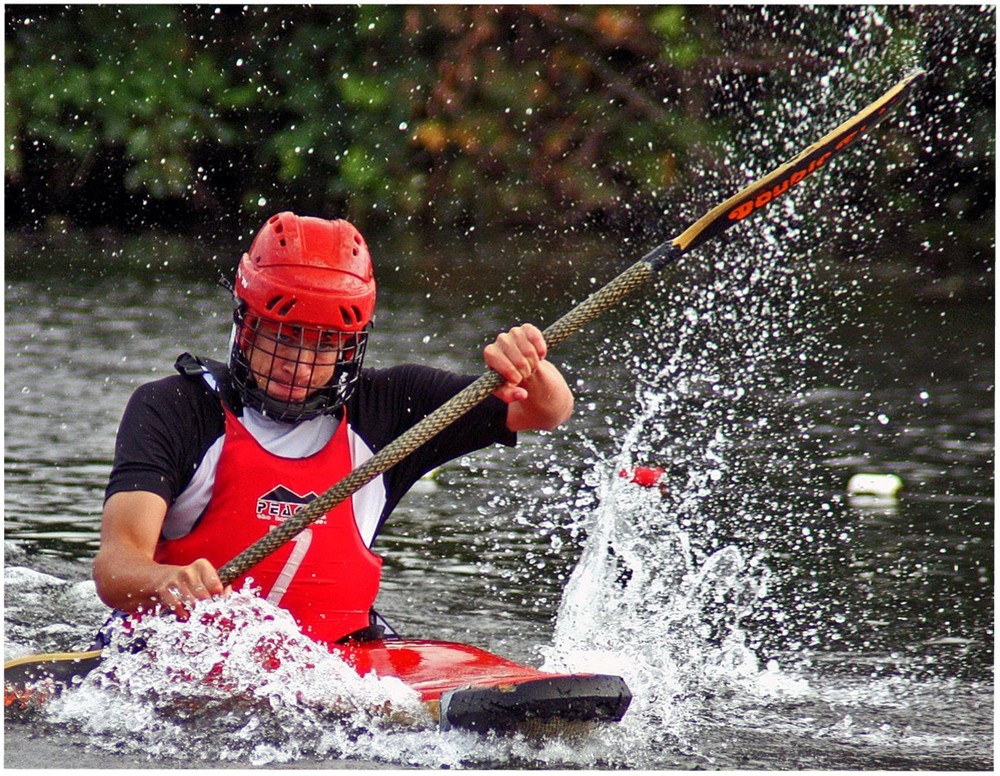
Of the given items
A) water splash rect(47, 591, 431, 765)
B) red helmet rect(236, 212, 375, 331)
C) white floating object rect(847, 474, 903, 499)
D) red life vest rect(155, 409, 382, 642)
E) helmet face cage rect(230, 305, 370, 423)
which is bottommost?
water splash rect(47, 591, 431, 765)

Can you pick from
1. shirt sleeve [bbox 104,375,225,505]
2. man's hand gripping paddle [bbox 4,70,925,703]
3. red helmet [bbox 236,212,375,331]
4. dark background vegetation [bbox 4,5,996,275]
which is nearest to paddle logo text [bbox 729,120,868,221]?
man's hand gripping paddle [bbox 4,70,925,703]

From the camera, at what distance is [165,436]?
3.27m

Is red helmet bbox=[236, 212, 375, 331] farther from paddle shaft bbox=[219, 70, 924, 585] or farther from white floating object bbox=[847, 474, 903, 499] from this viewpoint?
white floating object bbox=[847, 474, 903, 499]

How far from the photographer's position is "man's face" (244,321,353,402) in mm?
3332

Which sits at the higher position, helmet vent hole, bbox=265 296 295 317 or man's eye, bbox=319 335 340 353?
helmet vent hole, bbox=265 296 295 317

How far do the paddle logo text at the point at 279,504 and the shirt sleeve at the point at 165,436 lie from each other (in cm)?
17

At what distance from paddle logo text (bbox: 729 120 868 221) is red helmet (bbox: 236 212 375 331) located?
34.4 inches

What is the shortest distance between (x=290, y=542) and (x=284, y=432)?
0.82 ft

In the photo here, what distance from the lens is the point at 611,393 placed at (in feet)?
25.0

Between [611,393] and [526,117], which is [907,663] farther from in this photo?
[526,117]

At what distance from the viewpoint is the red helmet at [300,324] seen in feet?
10.9

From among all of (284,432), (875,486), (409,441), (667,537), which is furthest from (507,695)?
(875,486)

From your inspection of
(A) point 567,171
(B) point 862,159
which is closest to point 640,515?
(B) point 862,159

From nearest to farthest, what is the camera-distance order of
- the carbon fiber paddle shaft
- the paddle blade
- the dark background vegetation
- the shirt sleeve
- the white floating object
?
the carbon fiber paddle shaft < the shirt sleeve < the paddle blade < the white floating object < the dark background vegetation
